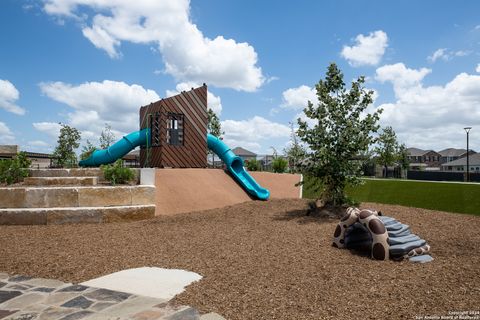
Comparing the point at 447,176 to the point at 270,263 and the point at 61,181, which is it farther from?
the point at 270,263

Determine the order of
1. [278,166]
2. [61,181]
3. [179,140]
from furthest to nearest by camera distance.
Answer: [278,166]
[179,140]
[61,181]

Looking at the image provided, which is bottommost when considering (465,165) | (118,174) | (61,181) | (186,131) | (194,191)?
(194,191)

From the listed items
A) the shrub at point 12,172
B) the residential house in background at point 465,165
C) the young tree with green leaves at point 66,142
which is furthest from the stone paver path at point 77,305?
the residential house in background at point 465,165

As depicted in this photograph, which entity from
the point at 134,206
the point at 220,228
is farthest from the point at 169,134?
the point at 220,228

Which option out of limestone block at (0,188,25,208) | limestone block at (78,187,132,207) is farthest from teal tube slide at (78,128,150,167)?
limestone block at (0,188,25,208)

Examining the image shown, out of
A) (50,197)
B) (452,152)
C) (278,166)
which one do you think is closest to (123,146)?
(50,197)

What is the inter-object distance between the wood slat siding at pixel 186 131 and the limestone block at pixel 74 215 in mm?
→ 5684

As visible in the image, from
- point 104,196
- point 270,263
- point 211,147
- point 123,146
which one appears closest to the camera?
point 270,263

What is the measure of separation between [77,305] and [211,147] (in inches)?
526

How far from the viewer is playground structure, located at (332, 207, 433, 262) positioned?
5906mm

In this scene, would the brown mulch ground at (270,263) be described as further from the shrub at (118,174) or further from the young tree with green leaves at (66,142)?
the young tree with green leaves at (66,142)

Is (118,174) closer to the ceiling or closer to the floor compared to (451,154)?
closer to the floor

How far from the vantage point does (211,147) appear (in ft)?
56.2

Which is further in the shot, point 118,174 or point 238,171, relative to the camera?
point 238,171
